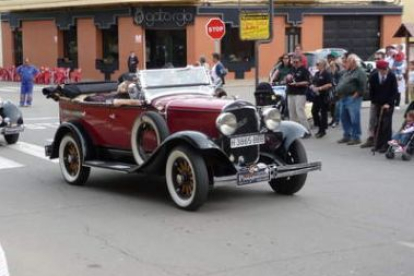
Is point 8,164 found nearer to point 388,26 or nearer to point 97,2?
point 97,2

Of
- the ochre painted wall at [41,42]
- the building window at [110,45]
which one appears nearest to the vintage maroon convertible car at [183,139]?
the building window at [110,45]

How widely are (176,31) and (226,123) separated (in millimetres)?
27531

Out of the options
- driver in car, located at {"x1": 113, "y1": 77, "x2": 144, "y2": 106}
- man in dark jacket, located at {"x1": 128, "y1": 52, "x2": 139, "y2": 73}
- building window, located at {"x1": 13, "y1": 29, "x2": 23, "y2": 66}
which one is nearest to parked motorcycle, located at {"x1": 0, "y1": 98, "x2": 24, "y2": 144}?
driver in car, located at {"x1": 113, "y1": 77, "x2": 144, "y2": 106}

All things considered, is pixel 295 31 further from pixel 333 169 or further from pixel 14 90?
pixel 333 169

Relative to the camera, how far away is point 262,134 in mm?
8570

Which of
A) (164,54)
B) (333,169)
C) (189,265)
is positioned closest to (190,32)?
(164,54)

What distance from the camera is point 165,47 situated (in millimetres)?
35406

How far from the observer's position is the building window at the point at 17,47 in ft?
142

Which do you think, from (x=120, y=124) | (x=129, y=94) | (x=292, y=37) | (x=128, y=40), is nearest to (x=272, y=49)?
(x=292, y=37)

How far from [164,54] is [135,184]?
26044 mm

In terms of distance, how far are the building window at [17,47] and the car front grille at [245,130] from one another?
36.9 meters

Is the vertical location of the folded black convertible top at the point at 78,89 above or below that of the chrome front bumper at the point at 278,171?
above

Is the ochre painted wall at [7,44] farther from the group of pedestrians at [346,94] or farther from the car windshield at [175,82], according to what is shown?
the car windshield at [175,82]

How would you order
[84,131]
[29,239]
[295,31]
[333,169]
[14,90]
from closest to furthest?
[29,239] → [84,131] → [333,169] → [14,90] → [295,31]
